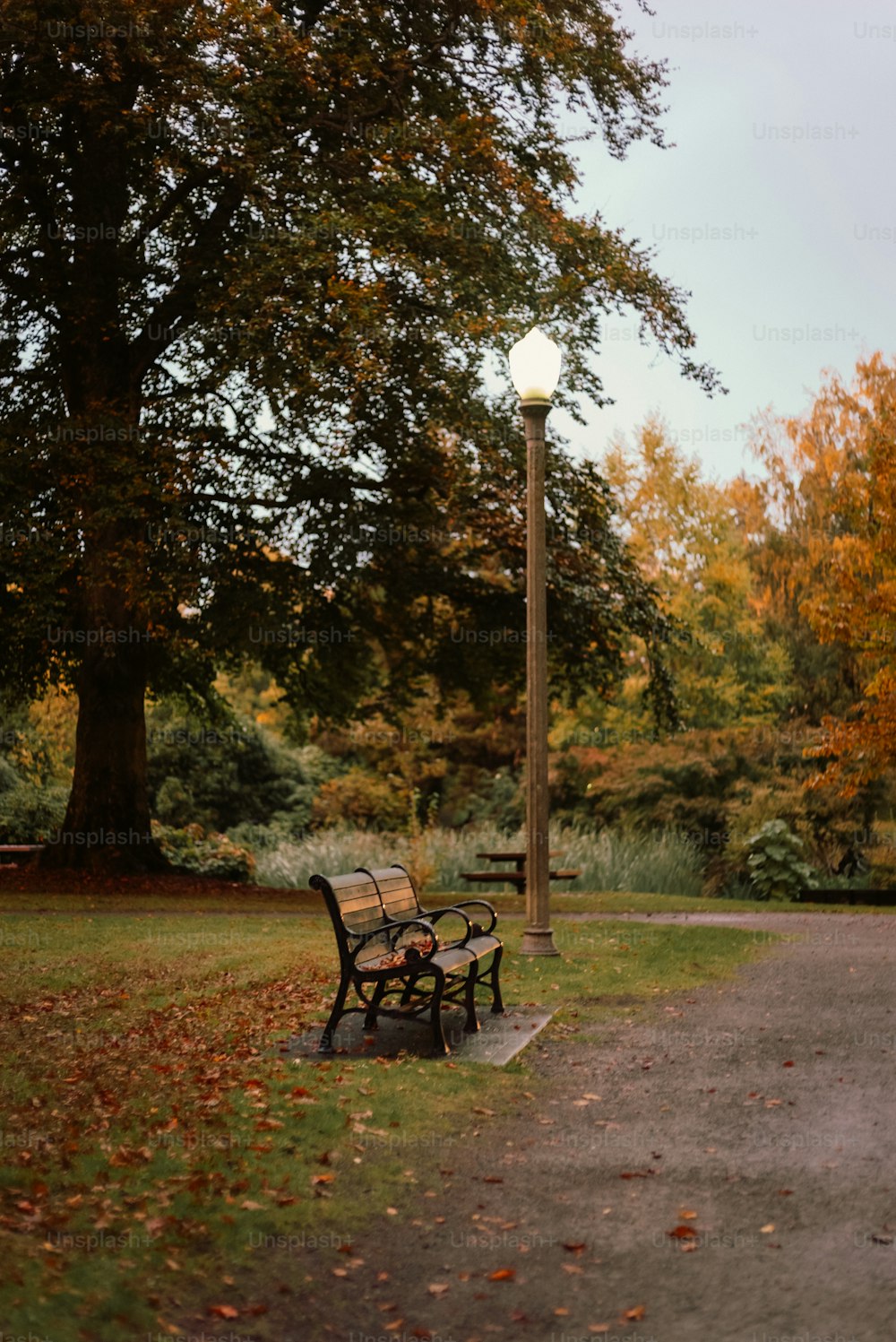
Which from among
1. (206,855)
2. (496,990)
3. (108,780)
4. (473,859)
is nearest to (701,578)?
(473,859)

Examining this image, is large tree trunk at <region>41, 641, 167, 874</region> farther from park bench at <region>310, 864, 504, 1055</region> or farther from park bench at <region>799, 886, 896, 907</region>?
park bench at <region>310, 864, 504, 1055</region>

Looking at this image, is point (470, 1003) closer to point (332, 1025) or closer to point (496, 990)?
point (496, 990)

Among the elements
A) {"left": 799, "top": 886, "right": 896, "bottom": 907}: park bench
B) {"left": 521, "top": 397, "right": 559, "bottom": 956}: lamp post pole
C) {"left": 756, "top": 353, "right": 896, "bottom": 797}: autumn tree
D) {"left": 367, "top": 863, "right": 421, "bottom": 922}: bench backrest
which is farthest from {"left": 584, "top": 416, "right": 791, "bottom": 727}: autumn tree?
{"left": 367, "top": 863, "right": 421, "bottom": 922}: bench backrest

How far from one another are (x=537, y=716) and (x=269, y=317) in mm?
6609

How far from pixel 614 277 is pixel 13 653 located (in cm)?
996

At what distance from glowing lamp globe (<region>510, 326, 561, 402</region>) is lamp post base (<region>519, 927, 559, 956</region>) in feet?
14.7

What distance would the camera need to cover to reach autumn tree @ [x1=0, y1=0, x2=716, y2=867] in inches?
648

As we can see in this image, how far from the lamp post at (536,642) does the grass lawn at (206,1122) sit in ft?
1.75

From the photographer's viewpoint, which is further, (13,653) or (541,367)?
(13,653)

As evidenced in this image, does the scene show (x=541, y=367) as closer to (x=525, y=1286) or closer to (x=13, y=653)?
(x=525, y=1286)

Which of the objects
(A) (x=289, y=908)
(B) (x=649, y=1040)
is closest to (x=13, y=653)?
(A) (x=289, y=908)

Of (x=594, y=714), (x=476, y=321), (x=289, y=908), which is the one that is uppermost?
(x=476, y=321)

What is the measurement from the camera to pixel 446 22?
18.7 metres

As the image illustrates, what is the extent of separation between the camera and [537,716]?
11.8m
